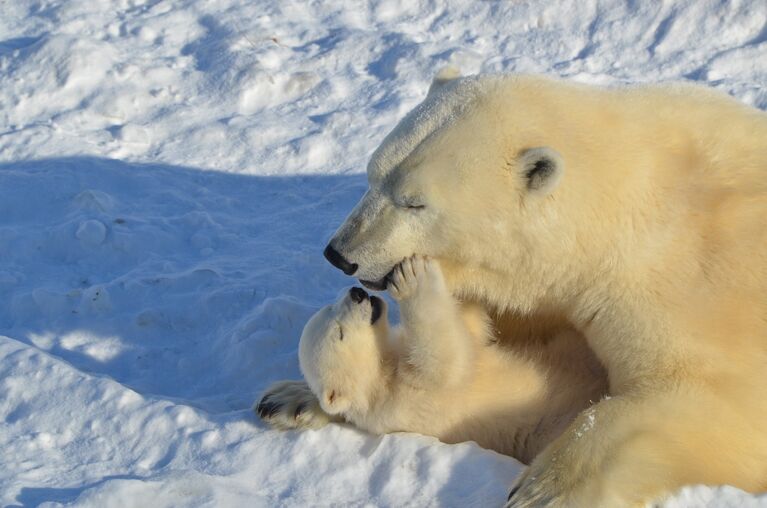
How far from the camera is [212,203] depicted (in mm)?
5289

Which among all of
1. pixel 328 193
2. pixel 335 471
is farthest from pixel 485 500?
pixel 328 193

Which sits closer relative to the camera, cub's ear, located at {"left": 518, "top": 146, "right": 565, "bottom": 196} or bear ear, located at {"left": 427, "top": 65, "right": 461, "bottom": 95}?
cub's ear, located at {"left": 518, "top": 146, "right": 565, "bottom": 196}

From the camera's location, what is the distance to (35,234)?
4852 millimetres

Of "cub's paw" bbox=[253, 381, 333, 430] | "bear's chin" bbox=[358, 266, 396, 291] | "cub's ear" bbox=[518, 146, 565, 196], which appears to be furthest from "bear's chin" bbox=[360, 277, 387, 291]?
"cub's ear" bbox=[518, 146, 565, 196]

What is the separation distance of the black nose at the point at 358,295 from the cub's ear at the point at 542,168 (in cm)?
70

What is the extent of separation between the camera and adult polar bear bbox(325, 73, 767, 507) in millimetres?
2973

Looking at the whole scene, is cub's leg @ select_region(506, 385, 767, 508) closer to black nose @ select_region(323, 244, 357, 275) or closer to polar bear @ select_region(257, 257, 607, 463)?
polar bear @ select_region(257, 257, 607, 463)

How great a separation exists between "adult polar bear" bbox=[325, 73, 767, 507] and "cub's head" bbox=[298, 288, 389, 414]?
0.41 ft

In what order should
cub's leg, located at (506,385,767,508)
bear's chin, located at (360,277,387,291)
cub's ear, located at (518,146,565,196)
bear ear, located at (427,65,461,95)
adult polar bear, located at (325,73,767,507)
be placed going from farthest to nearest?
bear ear, located at (427,65,461,95) < bear's chin, located at (360,277,387,291) < cub's ear, located at (518,146,565,196) < adult polar bear, located at (325,73,767,507) < cub's leg, located at (506,385,767,508)

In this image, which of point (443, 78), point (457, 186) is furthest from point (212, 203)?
point (457, 186)

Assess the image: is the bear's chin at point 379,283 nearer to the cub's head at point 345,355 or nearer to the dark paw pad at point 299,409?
the cub's head at point 345,355

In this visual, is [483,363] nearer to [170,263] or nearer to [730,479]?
[730,479]

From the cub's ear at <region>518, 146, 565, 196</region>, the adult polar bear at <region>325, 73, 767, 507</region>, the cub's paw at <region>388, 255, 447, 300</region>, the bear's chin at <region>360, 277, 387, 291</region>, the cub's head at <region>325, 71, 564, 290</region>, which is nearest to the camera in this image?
the adult polar bear at <region>325, 73, 767, 507</region>

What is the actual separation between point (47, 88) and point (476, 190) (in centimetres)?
367
